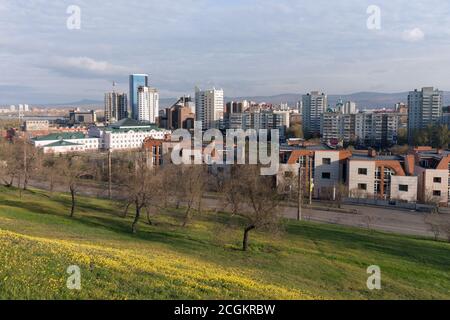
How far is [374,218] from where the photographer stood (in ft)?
97.5

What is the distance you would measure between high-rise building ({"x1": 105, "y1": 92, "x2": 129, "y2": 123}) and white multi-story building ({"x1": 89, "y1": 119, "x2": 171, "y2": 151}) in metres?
74.3

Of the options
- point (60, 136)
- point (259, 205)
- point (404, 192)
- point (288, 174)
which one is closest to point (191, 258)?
point (259, 205)

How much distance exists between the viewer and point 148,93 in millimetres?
147250

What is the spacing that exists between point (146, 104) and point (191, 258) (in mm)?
136018

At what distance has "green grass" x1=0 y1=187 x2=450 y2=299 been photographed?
826cm

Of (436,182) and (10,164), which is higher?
(10,164)

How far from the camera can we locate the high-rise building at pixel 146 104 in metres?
145

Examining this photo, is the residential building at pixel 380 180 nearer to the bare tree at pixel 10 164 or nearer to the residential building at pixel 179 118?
the bare tree at pixel 10 164

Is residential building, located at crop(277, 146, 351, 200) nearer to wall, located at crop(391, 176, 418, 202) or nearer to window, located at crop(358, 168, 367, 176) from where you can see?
window, located at crop(358, 168, 367, 176)

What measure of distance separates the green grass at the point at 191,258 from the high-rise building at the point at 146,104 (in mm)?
117569

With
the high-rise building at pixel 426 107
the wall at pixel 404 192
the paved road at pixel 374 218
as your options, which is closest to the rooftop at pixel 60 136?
the paved road at pixel 374 218

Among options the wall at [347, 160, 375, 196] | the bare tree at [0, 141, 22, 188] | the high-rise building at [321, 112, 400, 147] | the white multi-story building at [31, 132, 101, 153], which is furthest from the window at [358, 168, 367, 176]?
the high-rise building at [321, 112, 400, 147]

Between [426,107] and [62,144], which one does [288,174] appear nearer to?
[62,144]

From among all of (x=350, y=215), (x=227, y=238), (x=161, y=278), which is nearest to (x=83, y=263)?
(x=161, y=278)
